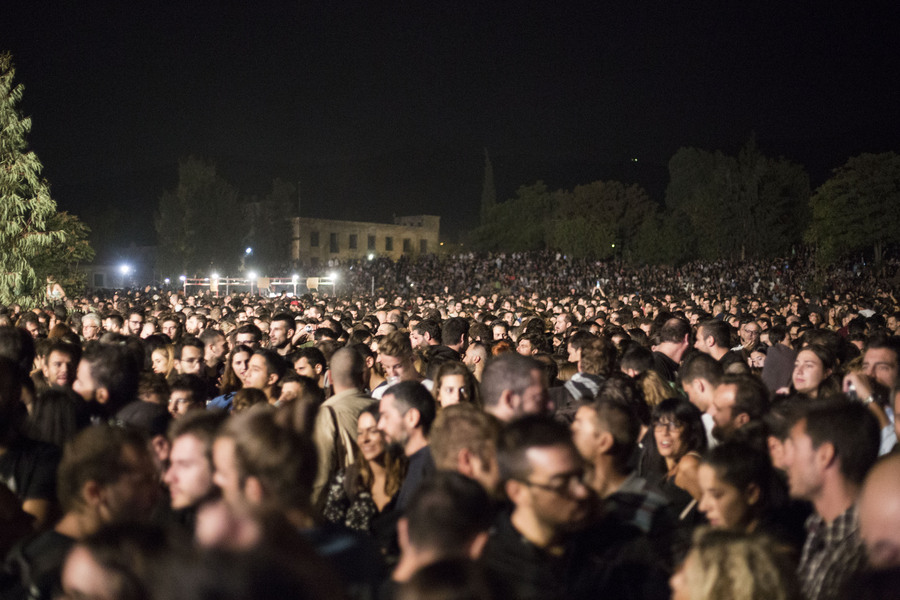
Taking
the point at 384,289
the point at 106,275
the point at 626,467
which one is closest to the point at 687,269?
the point at 384,289

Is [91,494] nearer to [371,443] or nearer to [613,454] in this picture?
[371,443]

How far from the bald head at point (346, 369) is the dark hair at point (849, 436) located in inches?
127

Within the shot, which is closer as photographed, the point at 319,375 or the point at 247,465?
the point at 247,465

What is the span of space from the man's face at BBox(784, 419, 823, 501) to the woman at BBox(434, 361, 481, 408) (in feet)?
7.87

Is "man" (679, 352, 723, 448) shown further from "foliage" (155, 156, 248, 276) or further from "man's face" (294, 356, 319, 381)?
"foliage" (155, 156, 248, 276)

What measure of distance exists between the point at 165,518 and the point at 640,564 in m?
1.95

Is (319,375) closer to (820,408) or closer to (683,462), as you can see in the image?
(683,462)

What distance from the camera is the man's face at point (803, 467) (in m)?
3.38

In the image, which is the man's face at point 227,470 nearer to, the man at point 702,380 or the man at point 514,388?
the man at point 514,388

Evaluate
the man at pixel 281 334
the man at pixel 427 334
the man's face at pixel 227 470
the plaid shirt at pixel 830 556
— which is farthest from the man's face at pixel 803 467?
the man at pixel 281 334

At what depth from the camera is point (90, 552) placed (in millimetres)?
2365

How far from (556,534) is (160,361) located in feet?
20.4

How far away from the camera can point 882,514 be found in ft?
8.76

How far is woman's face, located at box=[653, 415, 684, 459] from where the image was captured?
4723 millimetres
